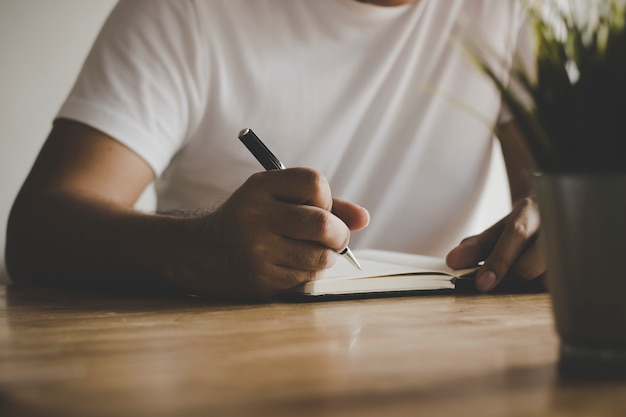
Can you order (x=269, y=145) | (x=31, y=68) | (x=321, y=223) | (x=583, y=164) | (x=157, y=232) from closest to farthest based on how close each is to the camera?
(x=583, y=164), (x=321, y=223), (x=157, y=232), (x=269, y=145), (x=31, y=68)

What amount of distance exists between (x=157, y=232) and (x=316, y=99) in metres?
0.69

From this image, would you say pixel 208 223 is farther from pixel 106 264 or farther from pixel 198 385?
pixel 198 385

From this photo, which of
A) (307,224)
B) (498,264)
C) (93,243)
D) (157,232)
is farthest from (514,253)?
(93,243)

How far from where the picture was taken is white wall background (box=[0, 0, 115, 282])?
6.42 ft

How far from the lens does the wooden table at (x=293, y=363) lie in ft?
1.40

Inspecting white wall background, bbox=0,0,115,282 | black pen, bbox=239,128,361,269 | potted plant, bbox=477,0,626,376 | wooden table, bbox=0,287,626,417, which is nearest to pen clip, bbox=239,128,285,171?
black pen, bbox=239,128,361,269

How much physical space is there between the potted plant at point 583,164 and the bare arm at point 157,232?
430 mm

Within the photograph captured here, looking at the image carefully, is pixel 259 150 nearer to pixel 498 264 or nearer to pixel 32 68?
pixel 498 264

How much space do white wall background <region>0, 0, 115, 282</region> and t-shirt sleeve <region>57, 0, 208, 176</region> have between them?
0.62 meters

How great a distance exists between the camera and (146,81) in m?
1.42

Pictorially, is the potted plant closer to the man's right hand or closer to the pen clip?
the man's right hand

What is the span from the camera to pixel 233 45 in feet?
5.06

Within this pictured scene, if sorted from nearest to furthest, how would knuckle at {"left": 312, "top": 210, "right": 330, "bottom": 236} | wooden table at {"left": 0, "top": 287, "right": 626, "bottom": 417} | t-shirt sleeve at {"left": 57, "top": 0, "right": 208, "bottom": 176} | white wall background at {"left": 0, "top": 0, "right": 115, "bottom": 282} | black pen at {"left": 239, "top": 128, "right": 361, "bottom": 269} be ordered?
1. wooden table at {"left": 0, "top": 287, "right": 626, "bottom": 417}
2. knuckle at {"left": 312, "top": 210, "right": 330, "bottom": 236}
3. black pen at {"left": 239, "top": 128, "right": 361, "bottom": 269}
4. t-shirt sleeve at {"left": 57, "top": 0, "right": 208, "bottom": 176}
5. white wall background at {"left": 0, "top": 0, "right": 115, "bottom": 282}

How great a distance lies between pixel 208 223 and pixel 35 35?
50.3 inches
